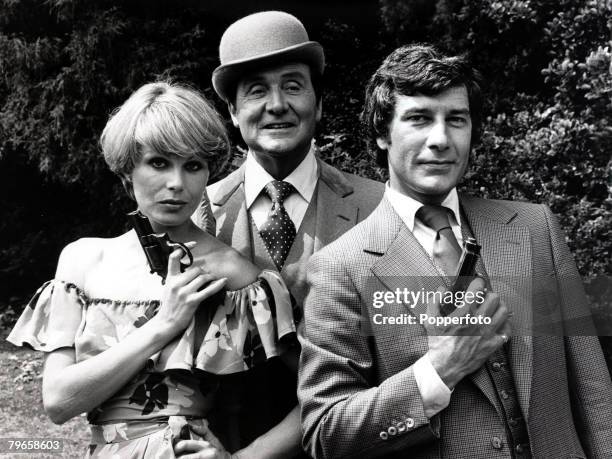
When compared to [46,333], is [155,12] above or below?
above

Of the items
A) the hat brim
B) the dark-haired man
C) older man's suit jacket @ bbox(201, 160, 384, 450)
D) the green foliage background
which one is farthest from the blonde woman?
the green foliage background

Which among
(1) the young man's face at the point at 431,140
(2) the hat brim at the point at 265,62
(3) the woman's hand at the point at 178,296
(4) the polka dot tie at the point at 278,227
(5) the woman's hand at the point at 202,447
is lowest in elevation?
(5) the woman's hand at the point at 202,447

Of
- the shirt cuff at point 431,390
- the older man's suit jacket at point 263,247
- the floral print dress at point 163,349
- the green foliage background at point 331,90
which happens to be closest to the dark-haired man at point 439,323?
the shirt cuff at point 431,390

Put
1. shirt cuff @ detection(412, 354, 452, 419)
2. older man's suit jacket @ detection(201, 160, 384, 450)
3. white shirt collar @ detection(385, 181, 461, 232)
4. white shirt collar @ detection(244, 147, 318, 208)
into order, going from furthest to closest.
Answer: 1. white shirt collar @ detection(244, 147, 318, 208)
2. older man's suit jacket @ detection(201, 160, 384, 450)
3. white shirt collar @ detection(385, 181, 461, 232)
4. shirt cuff @ detection(412, 354, 452, 419)

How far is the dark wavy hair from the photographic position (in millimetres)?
2375

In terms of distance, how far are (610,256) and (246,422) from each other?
107 inches

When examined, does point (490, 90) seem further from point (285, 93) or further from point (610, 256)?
point (285, 93)

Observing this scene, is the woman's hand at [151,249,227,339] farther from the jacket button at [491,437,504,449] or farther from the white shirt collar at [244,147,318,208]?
the jacket button at [491,437,504,449]

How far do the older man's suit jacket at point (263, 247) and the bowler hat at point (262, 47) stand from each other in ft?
1.40

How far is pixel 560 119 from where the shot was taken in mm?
→ 4602

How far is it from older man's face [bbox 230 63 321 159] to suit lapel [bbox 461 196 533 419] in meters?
0.75

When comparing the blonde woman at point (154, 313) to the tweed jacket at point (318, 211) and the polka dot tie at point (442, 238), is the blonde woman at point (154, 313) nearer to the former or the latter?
the tweed jacket at point (318, 211)

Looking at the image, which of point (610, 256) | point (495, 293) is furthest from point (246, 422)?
point (610, 256)

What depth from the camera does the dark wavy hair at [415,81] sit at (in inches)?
93.5
